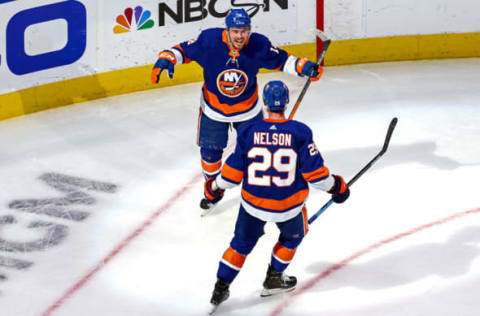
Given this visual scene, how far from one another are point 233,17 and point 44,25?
2.38 metres

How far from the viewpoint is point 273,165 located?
360 cm

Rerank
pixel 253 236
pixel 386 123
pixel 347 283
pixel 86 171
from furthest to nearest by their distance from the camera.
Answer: pixel 386 123
pixel 86 171
pixel 347 283
pixel 253 236

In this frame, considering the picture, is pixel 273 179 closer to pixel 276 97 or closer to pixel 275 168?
pixel 275 168

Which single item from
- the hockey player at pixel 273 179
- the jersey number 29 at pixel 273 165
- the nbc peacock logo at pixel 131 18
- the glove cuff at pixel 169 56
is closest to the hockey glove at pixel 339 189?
the hockey player at pixel 273 179

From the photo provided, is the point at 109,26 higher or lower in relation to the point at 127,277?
higher

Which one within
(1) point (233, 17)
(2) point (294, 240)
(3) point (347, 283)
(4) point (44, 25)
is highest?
(1) point (233, 17)

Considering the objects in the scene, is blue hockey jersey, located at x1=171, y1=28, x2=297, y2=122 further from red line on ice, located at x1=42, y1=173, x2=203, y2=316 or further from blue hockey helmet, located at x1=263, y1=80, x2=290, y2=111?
blue hockey helmet, located at x1=263, y1=80, x2=290, y2=111

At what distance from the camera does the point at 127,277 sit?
4.34 m

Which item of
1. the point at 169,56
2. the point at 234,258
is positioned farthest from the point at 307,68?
the point at 234,258

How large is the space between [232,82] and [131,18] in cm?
226

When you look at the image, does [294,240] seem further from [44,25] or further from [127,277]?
[44,25]

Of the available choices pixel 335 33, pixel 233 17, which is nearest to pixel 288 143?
pixel 233 17

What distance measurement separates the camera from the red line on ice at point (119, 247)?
4.15 m

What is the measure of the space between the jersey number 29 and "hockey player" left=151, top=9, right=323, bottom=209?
964mm
